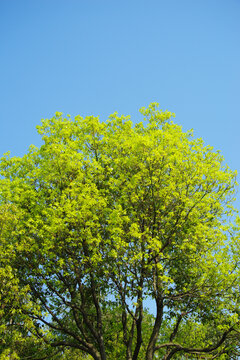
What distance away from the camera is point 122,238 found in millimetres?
21594

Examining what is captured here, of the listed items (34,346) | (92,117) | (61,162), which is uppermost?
(92,117)

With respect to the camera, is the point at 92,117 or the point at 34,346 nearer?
the point at 34,346

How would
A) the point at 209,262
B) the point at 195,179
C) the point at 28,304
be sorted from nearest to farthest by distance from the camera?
1. the point at 28,304
2. the point at 209,262
3. the point at 195,179

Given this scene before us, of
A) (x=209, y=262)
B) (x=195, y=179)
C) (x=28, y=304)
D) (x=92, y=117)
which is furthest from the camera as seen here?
(x=92, y=117)

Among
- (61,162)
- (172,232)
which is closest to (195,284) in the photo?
(172,232)

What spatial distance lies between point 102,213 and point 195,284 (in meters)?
7.44

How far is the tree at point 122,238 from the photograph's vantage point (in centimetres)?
2047

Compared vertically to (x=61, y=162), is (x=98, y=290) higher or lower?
lower

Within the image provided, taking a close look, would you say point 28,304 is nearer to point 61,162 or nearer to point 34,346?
point 34,346

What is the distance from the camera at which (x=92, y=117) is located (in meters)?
26.2

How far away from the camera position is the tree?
2047 cm

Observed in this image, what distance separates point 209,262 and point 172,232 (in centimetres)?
318

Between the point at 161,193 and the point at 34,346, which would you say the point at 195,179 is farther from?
the point at 34,346

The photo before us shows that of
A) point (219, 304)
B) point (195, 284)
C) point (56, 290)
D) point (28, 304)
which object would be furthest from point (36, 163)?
point (219, 304)
